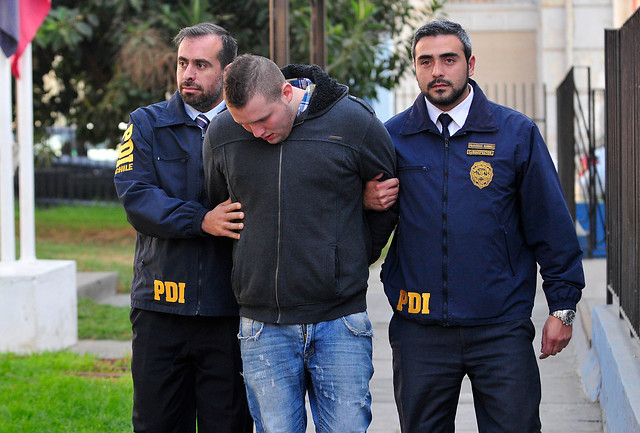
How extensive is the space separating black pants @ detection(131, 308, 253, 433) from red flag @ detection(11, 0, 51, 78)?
440cm

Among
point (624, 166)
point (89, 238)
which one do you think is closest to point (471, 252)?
point (624, 166)

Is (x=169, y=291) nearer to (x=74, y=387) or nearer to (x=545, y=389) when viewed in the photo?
(x=74, y=387)

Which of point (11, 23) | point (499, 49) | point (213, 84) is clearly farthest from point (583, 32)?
point (213, 84)

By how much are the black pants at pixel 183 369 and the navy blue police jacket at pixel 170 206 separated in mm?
92

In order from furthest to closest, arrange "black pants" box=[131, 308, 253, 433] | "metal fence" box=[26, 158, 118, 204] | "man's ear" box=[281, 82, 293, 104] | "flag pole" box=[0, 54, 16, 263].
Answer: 1. "metal fence" box=[26, 158, 118, 204]
2. "flag pole" box=[0, 54, 16, 263]
3. "black pants" box=[131, 308, 253, 433]
4. "man's ear" box=[281, 82, 293, 104]

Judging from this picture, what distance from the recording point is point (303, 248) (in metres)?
3.28

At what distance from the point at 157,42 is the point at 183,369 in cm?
945

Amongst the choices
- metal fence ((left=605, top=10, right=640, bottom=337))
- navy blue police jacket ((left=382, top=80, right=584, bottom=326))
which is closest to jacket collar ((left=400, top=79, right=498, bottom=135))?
navy blue police jacket ((left=382, top=80, right=584, bottom=326))

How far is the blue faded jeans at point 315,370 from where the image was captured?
333 cm

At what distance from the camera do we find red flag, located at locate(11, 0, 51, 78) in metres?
7.54

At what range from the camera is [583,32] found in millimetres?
22969

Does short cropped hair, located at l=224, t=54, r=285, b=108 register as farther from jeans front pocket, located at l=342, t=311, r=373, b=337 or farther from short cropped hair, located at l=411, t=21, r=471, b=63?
jeans front pocket, located at l=342, t=311, r=373, b=337

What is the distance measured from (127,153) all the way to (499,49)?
2278 cm

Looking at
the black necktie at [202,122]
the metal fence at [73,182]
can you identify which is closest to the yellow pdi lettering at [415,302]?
the black necktie at [202,122]
